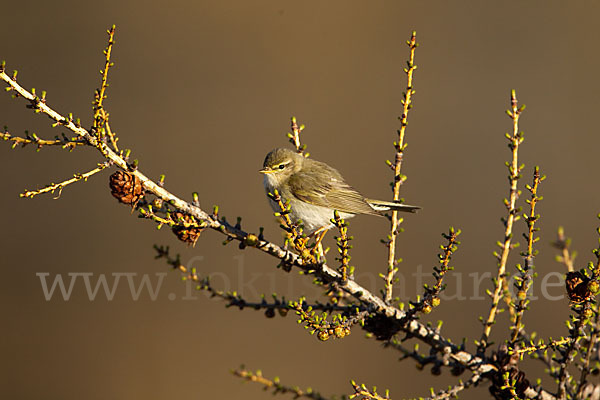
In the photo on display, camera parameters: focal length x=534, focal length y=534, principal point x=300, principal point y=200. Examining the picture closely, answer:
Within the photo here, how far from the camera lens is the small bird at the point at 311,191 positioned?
409cm

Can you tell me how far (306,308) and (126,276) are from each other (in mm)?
5034

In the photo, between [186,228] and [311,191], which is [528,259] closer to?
[186,228]

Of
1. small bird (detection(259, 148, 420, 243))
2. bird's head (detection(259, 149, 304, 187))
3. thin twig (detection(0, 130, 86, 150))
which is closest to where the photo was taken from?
thin twig (detection(0, 130, 86, 150))

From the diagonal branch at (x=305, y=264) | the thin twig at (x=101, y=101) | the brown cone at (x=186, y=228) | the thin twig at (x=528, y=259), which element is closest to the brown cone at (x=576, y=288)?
the thin twig at (x=528, y=259)

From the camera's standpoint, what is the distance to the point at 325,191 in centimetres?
426

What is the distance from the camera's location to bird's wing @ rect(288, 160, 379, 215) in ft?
13.6

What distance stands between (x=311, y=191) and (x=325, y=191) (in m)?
0.11

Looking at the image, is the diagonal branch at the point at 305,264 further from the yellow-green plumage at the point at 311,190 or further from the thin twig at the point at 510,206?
the yellow-green plumage at the point at 311,190

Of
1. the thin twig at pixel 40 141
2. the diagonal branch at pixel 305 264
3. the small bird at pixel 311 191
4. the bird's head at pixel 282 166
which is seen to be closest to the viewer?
the thin twig at pixel 40 141

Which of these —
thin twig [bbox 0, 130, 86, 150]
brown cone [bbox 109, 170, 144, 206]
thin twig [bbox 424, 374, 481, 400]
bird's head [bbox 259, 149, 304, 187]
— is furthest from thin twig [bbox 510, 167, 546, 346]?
bird's head [bbox 259, 149, 304, 187]

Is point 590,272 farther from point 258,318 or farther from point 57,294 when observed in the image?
point 57,294

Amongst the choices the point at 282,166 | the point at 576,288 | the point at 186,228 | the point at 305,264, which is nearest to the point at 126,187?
the point at 186,228

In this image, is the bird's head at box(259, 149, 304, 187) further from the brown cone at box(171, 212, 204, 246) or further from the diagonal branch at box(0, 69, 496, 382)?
the brown cone at box(171, 212, 204, 246)

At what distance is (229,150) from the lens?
8.16 meters
